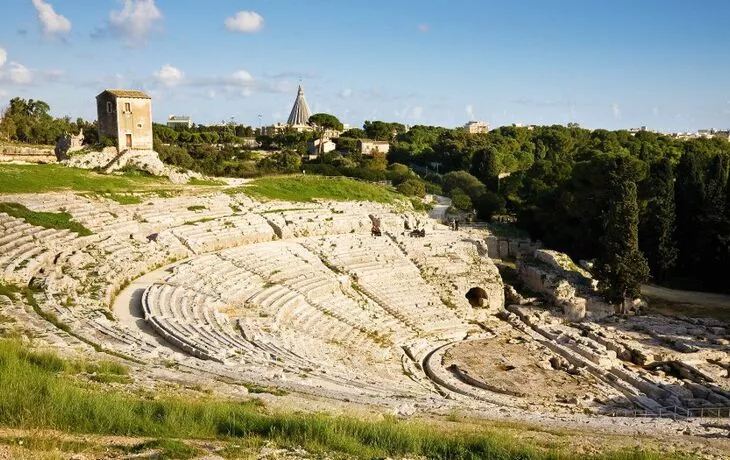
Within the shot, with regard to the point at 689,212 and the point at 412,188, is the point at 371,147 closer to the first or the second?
the point at 412,188

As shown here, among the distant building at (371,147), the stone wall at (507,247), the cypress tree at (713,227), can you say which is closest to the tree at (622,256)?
the cypress tree at (713,227)

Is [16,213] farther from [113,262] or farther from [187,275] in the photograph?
[187,275]

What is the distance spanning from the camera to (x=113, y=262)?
808 inches

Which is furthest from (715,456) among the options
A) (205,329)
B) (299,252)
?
(299,252)

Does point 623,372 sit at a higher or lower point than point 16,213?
lower

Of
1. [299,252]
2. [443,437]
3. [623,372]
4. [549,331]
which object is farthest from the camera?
[299,252]

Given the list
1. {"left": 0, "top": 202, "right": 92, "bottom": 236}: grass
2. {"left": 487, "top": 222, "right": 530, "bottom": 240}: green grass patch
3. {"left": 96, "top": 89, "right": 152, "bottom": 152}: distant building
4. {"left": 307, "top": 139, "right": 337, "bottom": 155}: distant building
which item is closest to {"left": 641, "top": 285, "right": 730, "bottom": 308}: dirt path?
{"left": 487, "top": 222, "right": 530, "bottom": 240}: green grass patch

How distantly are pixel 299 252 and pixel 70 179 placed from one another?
34.9 feet

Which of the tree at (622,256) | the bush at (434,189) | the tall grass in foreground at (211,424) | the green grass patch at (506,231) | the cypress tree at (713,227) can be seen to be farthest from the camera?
the bush at (434,189)

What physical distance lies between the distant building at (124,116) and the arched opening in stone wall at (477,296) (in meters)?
20.4

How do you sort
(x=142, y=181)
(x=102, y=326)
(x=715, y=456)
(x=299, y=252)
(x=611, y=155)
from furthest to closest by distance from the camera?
(x=611, y=155) < (x=142, y=181) < (x=299, y=252) < (x=102, y=326) < (x=715, y=456)

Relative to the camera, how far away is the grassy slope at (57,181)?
24948 mm

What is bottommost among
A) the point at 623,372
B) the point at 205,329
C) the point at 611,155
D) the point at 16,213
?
the point at 623,372

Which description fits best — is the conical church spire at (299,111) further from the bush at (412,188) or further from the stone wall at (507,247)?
the stone wall at (507,247)
